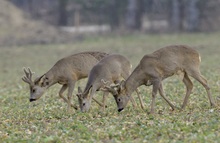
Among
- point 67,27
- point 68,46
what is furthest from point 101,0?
point 68,46

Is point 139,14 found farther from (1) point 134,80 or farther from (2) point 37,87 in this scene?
(1) point 134,80

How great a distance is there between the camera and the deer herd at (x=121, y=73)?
14758 mm

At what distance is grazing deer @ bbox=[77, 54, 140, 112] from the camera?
1534cm

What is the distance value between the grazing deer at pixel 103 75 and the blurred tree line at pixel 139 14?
33057mm

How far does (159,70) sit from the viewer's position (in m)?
14.8

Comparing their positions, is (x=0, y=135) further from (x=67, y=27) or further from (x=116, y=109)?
(x=67, y=27)

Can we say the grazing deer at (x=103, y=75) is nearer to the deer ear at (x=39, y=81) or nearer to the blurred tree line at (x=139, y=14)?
the deer ear at (x=39, y=81)

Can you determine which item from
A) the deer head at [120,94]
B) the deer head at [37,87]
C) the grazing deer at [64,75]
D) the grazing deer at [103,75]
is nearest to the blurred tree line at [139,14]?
the grazing deer at [64,75]

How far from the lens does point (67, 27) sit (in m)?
56.4

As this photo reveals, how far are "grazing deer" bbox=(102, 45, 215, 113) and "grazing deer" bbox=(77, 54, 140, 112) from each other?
59 centimetres

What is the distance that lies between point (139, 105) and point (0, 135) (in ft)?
15.4

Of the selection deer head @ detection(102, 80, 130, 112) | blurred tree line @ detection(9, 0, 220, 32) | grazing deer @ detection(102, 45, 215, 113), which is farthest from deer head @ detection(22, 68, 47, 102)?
blurred tree line @ detection(9, 0, 220, 32)

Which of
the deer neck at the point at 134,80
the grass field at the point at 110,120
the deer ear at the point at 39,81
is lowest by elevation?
the grass field at the point at 110,120

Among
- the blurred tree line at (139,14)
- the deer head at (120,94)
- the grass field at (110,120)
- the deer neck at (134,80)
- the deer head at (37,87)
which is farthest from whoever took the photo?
the blurred tree line at (139,14)
